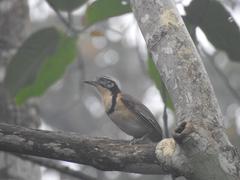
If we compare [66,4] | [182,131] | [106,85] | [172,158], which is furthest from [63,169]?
[182,131]

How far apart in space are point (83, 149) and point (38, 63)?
150cm

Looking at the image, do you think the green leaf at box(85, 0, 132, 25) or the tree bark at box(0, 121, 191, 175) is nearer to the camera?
the tree bark at box(0, 121, 191, 175)

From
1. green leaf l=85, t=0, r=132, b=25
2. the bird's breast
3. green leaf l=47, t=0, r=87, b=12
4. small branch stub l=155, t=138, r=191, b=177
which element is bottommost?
small branch stub l=155, t=138, r=191, b=177

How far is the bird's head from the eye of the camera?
19.3 ft

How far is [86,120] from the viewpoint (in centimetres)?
1719

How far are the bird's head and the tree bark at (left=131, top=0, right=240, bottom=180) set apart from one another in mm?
2309

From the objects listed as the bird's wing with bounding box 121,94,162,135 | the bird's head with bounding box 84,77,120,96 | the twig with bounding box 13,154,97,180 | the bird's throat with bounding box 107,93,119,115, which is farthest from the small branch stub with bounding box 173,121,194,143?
the bird's head with bounding box 84,77,120,96

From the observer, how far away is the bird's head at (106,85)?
232 inches

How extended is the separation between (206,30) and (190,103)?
1.40 metres

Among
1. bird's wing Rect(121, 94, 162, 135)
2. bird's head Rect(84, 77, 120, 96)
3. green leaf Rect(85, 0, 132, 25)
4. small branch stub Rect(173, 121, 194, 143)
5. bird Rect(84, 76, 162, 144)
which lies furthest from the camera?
bird's head Rect(84, 77, 120, 96)

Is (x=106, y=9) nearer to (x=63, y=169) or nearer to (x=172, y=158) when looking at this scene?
(x=63, y=169)

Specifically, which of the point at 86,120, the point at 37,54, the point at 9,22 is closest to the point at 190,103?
the point at 37,54

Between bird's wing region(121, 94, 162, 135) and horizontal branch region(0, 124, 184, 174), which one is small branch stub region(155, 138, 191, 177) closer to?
horizontal branch region(0, 124, 184, 174)

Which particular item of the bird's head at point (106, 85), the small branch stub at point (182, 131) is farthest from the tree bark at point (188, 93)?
the bird's head at point (106, 85)
